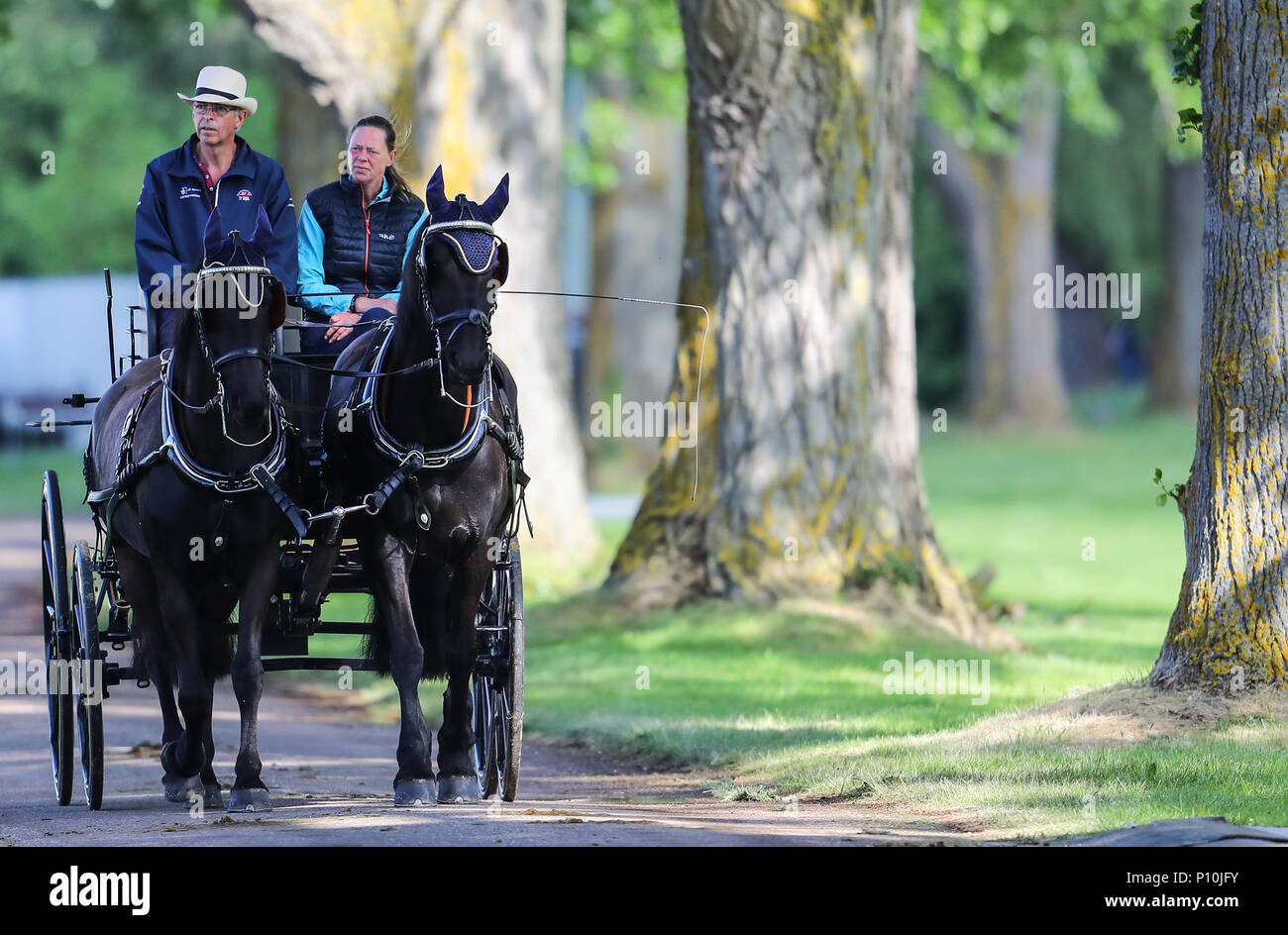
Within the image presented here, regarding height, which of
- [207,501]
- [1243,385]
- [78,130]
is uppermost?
[78,130]

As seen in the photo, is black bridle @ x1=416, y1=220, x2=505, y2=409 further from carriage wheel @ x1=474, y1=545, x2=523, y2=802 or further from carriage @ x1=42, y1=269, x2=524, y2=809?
carriage wheel @ x1=474, y1=545, x2=523, y2=802

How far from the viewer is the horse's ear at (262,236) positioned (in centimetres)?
820

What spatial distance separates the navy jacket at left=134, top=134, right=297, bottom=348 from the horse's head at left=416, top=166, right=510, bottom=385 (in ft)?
3.98

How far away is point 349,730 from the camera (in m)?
12.5

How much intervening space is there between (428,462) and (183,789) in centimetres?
188

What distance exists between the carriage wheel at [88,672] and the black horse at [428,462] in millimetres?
1265

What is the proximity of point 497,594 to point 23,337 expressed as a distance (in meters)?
37.0

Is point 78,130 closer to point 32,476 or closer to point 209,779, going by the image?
point 32,476

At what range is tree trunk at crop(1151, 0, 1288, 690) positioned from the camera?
935cm

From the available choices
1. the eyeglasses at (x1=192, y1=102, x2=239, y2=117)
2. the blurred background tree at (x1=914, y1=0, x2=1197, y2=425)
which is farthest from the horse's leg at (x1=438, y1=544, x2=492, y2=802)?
the blurred background tree at (x1=914, y1=0, x2=1197, y2=425)

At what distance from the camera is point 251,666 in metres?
8.43

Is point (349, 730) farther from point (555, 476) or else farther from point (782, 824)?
point (555, 476)

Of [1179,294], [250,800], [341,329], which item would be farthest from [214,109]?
[1179,294]
